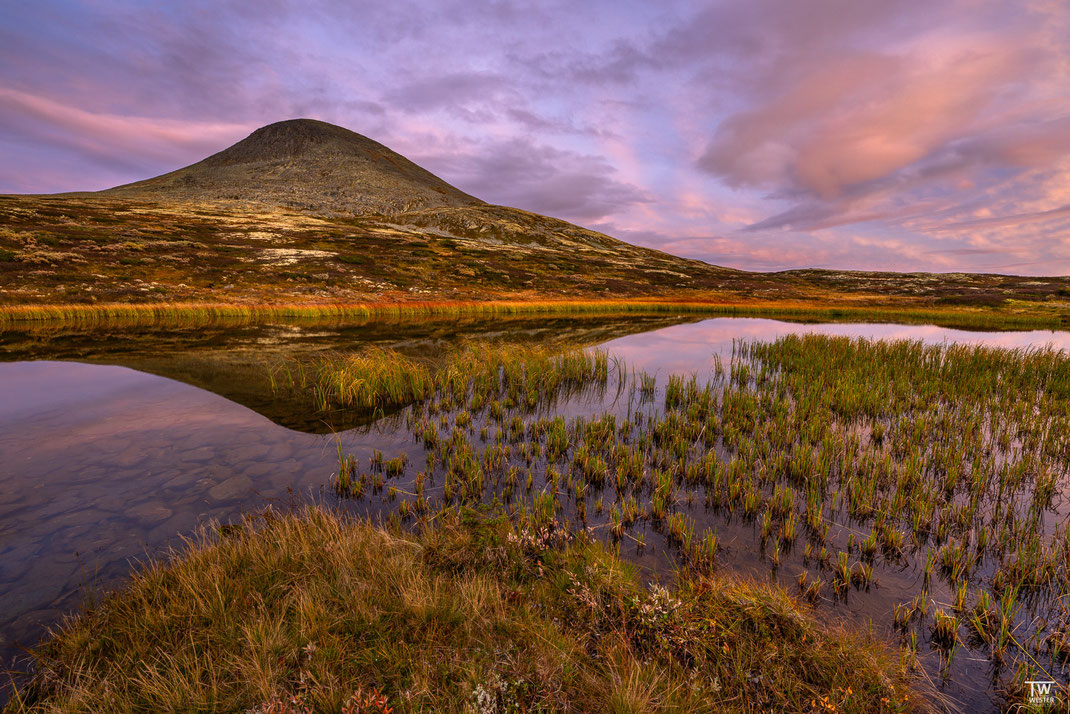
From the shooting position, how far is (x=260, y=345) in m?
24.9

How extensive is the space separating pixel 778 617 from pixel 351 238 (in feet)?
291

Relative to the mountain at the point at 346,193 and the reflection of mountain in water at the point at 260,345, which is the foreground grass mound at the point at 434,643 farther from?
the mountain at the point at 346,193

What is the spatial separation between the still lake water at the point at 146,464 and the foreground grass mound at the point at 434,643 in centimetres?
118

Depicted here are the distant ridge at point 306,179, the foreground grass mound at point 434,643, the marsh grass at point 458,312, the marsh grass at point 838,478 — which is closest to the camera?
the foreground grass mound at point 434,643

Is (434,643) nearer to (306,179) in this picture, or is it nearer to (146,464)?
(146,464)

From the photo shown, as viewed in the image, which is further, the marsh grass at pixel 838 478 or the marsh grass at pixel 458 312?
the marsh grass at pixel 458 312

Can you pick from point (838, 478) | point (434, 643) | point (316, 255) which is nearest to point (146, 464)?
point (434, 643)

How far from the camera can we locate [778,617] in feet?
14.5

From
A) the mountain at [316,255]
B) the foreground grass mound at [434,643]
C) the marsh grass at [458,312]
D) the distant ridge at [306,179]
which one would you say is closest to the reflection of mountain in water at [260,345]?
the marsh grass at [458,312]

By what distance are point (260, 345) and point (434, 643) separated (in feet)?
86.9

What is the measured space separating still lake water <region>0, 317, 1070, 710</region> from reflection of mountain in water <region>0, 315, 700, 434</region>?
15cm

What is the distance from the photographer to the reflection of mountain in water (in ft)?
46.2

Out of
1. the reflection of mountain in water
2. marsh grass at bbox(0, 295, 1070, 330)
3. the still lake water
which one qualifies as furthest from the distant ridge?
the still lake water

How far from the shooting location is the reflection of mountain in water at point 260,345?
14094 mm
